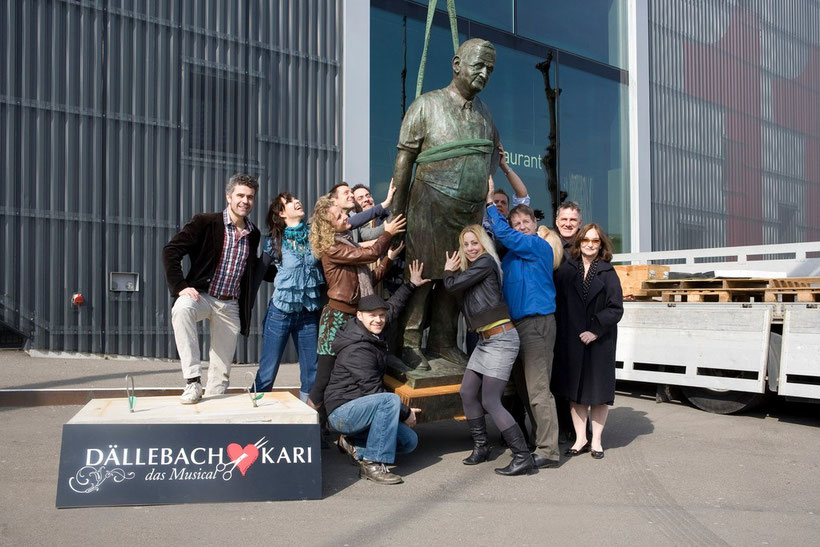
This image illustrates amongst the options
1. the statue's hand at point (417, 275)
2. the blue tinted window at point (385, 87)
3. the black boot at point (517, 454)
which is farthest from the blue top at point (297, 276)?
the blue tinted window at point (385, 87)

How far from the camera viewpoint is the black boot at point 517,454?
4.50m

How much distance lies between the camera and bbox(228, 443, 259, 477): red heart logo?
385 centimetres

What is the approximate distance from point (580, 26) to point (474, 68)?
10.5 m

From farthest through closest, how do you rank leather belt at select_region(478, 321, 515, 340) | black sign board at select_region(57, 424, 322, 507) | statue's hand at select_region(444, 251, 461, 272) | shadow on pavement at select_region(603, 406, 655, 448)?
shadow on pavement at select_region(603, 406, 655, 448) → statue's hand at select_region(444, 251, 461, 272) → leather belt at select_region(478, 321, 515, 340) → black sign board at select_region(57, 424, 322, 507)

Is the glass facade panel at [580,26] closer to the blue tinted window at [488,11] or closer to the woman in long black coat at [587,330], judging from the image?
the blue tinted window at [488,11]

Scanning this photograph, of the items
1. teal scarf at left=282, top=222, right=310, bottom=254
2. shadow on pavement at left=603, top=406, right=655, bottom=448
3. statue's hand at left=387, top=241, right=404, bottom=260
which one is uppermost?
teal scarf at left=282, top=222, right=310, bottom=254

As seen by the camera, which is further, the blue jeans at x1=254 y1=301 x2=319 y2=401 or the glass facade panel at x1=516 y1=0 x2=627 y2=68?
the glass facade panel at x1=516 y1=0 x2=627 y2=68

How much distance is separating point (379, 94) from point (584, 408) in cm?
759

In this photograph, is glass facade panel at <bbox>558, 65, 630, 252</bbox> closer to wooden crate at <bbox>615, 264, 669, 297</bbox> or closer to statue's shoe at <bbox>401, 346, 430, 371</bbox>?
wooden crate at <bbox>615, 264, 669, 297</bbox>

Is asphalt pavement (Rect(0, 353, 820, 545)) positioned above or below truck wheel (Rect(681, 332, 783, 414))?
below

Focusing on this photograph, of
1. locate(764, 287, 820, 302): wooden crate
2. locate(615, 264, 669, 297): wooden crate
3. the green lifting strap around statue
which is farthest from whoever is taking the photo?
locate(615, 264, 669, 297): wooden crate

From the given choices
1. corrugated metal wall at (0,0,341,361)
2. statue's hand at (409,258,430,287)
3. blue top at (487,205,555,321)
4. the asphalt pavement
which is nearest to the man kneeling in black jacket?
the asphalt pavement

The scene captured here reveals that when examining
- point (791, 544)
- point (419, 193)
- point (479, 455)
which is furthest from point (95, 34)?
point (791, 544)

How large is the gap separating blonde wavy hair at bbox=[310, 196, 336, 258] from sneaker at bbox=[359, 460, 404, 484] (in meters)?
1.43
